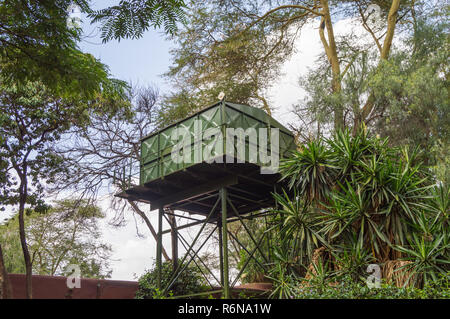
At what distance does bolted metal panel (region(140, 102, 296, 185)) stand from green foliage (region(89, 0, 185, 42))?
4.91m

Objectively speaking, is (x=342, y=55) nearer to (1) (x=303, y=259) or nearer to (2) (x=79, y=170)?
(1) (x=303, y=259)

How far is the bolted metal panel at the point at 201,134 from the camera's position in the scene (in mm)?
13398

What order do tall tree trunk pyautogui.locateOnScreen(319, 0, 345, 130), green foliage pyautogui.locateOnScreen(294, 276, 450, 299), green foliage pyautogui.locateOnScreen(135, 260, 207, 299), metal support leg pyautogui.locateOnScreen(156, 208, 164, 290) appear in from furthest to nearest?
tall tree trunk pyautogui.locateOnScreen(319, 0, 345, 130) < green foliage pyautogui.locateOnScreen(135, 260, 207, 299) < metal support leg pyautogui.locateOnScreen(156, 208, 164, 290) < green foliage pyautogui.locateOnScreen(294, 276, 450, 299)

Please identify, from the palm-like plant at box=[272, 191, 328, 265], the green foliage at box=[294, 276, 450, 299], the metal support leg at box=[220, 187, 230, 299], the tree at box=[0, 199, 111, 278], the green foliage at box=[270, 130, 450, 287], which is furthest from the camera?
the tree at box=[0, 199, 111, 278]

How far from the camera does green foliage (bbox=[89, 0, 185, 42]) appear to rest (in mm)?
8375

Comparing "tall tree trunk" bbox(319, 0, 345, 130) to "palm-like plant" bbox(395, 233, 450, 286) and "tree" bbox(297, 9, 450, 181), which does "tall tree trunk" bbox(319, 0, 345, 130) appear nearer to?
"tree" bbox(297, 9, 450, 181)

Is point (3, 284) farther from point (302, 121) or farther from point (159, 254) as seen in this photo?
point (302, 121)

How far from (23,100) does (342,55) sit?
1395 centimetres

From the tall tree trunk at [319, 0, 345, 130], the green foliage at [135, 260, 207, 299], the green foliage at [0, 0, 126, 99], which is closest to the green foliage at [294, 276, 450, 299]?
Answer: the green foliage at [135, 260, 207, 299]

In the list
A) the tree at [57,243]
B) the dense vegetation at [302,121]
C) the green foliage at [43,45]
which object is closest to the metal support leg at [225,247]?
the dense vegetation at [302,121]

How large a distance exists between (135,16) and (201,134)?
220 inches

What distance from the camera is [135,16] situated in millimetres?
8484

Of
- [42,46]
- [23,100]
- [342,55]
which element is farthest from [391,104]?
[23,100]
